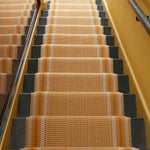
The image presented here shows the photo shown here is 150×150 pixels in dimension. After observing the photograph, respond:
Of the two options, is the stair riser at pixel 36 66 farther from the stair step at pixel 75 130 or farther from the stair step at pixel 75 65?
the stair step at pixel 75 130

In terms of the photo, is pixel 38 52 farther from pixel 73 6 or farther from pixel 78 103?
pixel 73 6

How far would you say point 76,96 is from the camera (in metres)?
1.88

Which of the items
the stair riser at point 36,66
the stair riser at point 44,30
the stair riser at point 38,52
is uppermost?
the stair riser at point 44,30

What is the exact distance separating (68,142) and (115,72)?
108cm

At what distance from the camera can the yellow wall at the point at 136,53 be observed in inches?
66.2

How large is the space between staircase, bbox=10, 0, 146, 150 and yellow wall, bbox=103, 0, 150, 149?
9 centimetres

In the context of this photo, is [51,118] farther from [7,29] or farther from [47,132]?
[7,29]

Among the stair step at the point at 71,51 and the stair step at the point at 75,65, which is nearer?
the stair step at the point at 75,65

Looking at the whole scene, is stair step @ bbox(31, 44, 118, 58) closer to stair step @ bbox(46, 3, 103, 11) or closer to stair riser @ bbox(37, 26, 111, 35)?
stair riser @ bbox(37, 26, 111, 35)

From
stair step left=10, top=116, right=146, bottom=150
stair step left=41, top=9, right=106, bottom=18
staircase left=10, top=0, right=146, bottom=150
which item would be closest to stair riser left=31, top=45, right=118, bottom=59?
staircase left=10, top=0, right=146, bottom=150

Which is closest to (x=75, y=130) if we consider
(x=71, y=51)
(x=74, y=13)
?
(x=71, y=51)

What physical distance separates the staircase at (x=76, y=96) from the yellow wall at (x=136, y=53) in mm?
95

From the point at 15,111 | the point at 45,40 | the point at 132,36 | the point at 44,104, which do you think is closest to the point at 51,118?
the point at 44,104

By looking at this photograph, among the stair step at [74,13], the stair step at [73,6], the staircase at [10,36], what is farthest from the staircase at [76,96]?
the stair step at [73,6]
